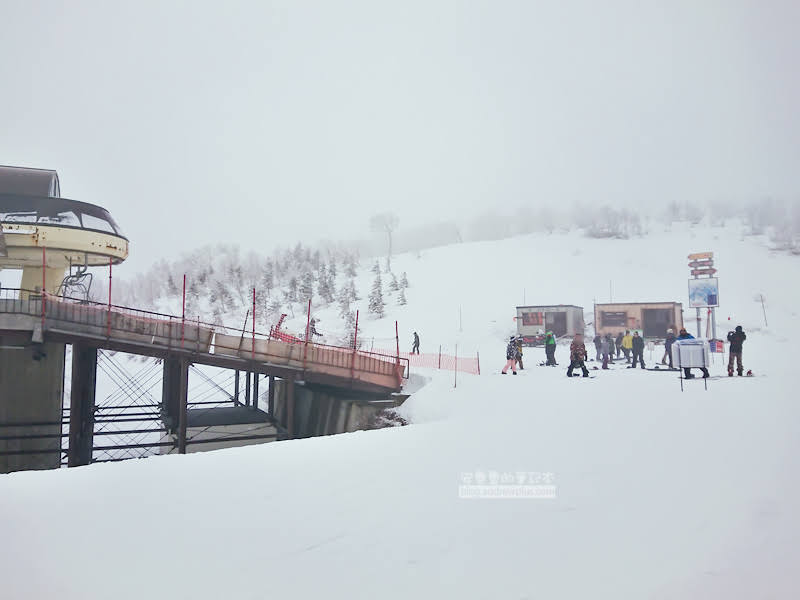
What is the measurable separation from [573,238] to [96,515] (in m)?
109

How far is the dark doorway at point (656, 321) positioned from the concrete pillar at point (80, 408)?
36023 millimetres

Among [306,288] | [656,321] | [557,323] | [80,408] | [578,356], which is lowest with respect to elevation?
[80,408]

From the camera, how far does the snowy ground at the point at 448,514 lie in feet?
10.8

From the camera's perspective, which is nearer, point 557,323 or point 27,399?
point 27,399

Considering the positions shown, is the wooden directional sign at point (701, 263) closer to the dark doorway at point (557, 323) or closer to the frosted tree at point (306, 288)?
the dark doorway at point (557, 323)

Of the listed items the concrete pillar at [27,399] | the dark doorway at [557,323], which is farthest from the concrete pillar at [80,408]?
the dark doorway at [557,323]

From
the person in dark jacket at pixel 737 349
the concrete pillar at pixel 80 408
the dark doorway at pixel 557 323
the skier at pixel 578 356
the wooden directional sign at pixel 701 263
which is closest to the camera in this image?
the person in dark jacket at pixel 737 349

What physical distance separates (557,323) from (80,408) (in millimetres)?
33746

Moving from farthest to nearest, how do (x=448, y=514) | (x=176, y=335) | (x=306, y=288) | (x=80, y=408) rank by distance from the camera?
1. (x=306, y=288)
2. (x=176, y=335)
3. (x=80, y=408)
4. (x=448, y=514)

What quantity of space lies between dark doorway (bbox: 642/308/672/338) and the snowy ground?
30.0m

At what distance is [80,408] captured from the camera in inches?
677

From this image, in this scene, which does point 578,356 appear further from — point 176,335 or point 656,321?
point 656,321

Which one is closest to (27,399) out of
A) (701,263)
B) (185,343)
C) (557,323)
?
(185,343)

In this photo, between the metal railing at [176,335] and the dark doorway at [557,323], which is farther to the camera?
the dark doorway at [557,323]
